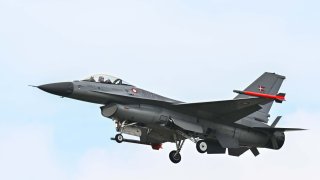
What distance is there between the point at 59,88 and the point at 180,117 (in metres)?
6.12

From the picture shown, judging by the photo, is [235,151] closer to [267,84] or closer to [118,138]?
[267,84]

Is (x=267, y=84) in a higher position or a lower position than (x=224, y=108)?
higher

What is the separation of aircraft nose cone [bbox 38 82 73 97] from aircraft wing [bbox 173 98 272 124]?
5.21 meters

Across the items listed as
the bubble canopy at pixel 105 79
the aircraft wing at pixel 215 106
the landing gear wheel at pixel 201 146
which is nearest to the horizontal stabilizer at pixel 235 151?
the aircraft wing at pixel 215 106

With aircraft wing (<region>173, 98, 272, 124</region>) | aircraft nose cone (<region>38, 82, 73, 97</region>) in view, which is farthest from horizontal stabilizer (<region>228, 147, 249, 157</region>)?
aircraft nose cone (<region>38, 82, 73, 97</region>)

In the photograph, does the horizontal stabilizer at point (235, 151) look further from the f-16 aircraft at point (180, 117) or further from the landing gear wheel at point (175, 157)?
the landing gear wheel at point (175, 157)

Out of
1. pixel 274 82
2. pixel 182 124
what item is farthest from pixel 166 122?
pixel 274 82

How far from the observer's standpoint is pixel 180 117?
4197 centimetres

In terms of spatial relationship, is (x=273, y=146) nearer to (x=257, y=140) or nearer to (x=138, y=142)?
(x=257, y=140)

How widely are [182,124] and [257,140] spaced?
13.9ft

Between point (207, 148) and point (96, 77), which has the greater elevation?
point (96, 77)

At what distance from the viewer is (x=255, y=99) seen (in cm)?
4088

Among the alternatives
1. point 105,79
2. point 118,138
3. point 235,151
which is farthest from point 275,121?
point 105,79

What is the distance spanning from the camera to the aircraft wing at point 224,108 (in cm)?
4125
